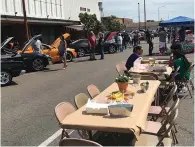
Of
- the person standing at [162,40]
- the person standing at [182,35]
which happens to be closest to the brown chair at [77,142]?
the person standing at [162,40]

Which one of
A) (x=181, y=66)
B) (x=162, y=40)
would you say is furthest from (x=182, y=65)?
(x=162, y=40)

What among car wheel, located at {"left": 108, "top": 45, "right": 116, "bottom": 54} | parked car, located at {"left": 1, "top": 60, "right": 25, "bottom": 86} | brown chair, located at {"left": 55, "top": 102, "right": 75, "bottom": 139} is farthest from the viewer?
car wheel, located at {"left": 108, "top": 45, "right": 116, "bottom": 54}

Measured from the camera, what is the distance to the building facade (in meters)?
27.0

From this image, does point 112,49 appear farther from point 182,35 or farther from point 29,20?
point 29,20

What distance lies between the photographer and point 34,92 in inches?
408

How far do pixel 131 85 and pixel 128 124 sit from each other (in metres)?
2.38

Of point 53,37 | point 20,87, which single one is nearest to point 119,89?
point 20,87

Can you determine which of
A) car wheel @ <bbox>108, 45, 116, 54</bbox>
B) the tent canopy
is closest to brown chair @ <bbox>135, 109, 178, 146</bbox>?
the tent canopy

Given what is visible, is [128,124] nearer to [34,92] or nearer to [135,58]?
[135,58]

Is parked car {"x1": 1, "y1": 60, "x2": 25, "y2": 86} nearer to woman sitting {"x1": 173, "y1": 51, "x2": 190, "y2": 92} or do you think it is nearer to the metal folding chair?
woman sitting {"x1": 173, "y1": 51, "x2": 190, "y2": 92}

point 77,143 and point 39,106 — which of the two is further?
point 39,106

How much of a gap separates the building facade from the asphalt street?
13.6 metres

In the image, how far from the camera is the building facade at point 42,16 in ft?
88.7

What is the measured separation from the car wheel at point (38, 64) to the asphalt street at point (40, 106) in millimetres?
1922
